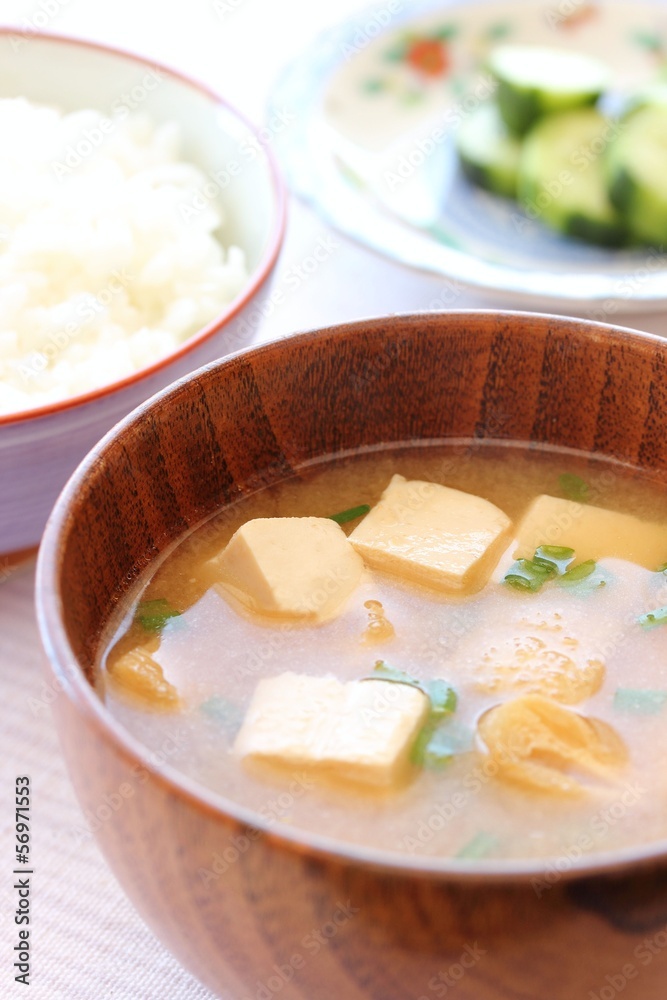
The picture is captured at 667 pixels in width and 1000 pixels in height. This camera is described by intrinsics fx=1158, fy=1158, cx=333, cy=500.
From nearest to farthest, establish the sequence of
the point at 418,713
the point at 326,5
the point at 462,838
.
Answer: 1. the point at 462,838
2. the point at 418,713
3. the point at 326,5

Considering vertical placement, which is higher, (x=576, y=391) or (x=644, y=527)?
(x=576, y=391)

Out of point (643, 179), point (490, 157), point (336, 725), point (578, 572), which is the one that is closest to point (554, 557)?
point (578, 572)

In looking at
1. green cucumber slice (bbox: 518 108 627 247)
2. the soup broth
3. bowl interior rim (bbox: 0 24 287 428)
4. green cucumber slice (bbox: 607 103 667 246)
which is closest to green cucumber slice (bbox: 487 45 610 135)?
green cucumber slice (bbox: 518 108 627 247)

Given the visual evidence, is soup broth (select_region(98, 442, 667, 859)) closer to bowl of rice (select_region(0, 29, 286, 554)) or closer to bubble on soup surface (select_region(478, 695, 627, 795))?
bubble on soup surface (select_region(478, 695, 627, 795))

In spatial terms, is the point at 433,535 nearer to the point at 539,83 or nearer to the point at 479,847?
the point at 479,847

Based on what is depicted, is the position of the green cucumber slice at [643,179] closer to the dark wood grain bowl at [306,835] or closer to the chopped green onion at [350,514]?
the dark wood grain bowl at [306,835]

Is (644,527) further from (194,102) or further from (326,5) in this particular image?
(326,5)

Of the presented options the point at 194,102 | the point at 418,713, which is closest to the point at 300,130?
the point at 194,102
